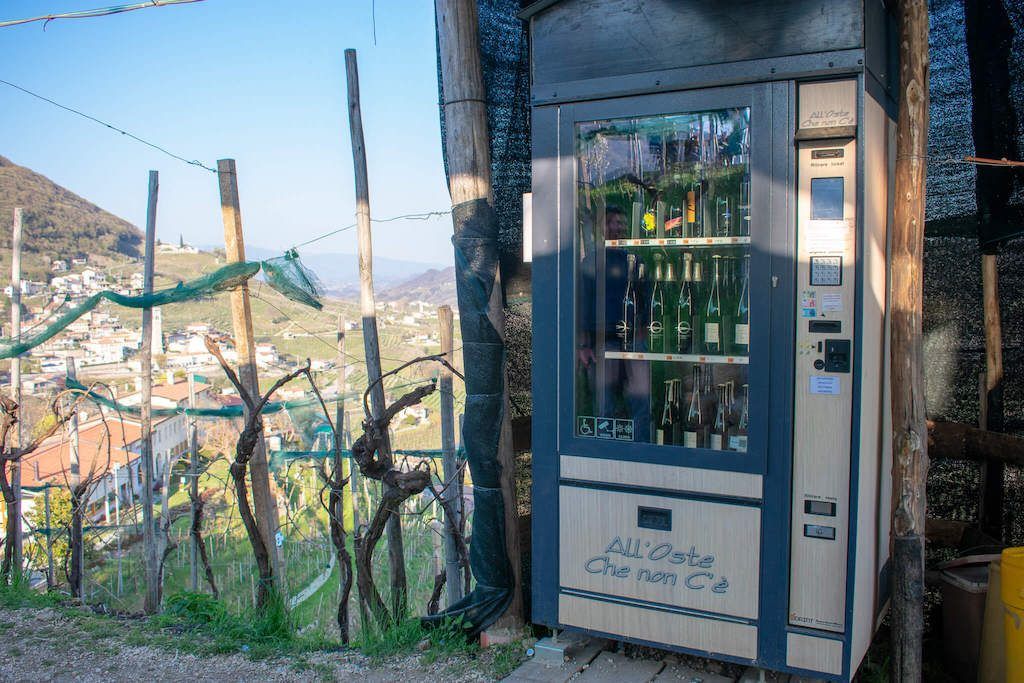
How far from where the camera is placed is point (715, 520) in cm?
273

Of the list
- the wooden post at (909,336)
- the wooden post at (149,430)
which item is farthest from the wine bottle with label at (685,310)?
the wooden post at (149,430)

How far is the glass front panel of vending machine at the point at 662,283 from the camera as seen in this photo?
283 centimetres

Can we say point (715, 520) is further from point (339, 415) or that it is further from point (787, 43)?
point (339, 415)

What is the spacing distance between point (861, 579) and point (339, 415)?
3.86 meters

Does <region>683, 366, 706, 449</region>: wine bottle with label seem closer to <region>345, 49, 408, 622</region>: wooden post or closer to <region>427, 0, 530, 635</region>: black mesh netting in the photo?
<region>427, 0, 530, 635</region>: black mesh netting

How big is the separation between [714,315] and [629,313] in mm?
343

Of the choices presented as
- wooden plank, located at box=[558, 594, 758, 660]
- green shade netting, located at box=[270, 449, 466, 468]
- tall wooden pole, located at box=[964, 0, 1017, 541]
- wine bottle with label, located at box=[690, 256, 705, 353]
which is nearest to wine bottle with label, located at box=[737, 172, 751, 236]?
wine bottle with label, located at box=[690, 256, 705, 353]

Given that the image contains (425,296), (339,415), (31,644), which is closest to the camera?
(31,644)

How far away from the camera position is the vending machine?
2.54m

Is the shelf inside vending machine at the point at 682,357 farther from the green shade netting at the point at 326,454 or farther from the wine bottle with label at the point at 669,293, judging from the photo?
the green shade netting at the point at 326,454

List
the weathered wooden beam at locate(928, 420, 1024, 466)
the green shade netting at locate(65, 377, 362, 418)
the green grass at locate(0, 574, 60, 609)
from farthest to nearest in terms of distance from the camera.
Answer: the green shade netting at locate(65, 377, 362, 418) → the green grass at locate(0, 574, 60, 609) → the weathered wooden beam at locate(928, 420, 1024, 466)

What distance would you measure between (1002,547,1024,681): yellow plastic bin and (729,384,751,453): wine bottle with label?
0.98 meters

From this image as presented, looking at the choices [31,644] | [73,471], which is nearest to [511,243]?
[31,644]

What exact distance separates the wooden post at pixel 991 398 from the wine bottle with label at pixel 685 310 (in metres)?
1.36
